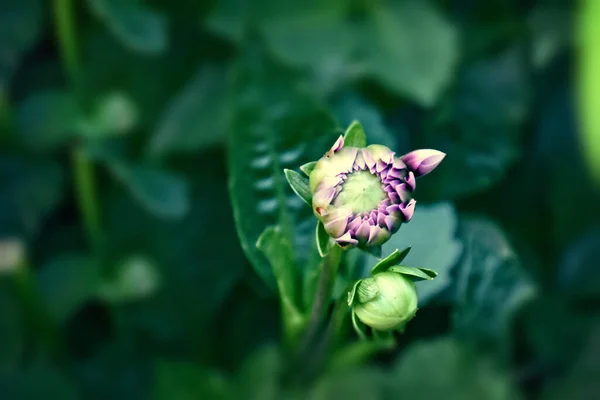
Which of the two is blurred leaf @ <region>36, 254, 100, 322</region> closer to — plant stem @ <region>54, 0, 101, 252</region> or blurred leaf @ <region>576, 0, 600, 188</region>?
plant stem @ <region>54, 0, 101, 252</region>

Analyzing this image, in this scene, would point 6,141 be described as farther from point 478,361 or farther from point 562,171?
point 562,171

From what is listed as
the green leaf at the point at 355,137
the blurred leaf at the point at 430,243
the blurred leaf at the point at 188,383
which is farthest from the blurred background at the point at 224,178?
the green leaf at the point at 355,137

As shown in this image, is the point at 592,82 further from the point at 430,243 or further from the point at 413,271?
the point at 413,271

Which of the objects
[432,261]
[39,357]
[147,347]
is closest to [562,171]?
[432,261]

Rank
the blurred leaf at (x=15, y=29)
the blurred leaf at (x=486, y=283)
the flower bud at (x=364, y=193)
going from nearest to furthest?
1. the flower bud at (x=364, y=193)
2. the blurred leaf at (x=486, y=283)
3. the blurred leaf at (x=15, y=29)

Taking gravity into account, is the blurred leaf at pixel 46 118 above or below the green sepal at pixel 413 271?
above

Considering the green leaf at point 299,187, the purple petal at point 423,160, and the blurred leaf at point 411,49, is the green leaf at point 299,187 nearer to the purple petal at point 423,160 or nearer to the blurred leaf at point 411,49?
the purple petal at point 423,160
